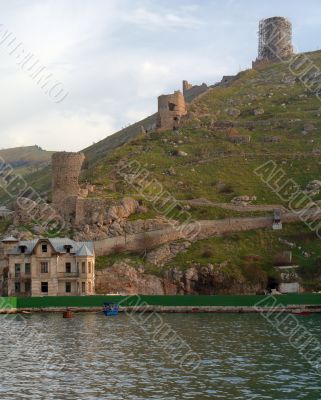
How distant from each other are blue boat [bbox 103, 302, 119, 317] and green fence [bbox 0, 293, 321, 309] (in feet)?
9.76

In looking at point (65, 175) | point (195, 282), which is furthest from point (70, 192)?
point (195, 282)

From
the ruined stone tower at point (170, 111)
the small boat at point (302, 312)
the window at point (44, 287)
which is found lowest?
the small boat at point (302, 312)

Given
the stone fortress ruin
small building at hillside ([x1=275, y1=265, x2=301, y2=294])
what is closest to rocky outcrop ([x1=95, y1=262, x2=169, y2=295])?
the stone fortress ruin

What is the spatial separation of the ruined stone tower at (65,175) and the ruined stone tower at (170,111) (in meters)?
40.5

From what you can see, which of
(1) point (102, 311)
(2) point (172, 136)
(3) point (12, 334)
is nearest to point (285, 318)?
(1) point (102, 311)

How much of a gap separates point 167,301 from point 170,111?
74509mm

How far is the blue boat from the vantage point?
316 feet

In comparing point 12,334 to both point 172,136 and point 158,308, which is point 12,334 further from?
point 172,136

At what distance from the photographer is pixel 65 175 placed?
128250mm

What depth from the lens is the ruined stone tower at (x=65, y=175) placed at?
418ft

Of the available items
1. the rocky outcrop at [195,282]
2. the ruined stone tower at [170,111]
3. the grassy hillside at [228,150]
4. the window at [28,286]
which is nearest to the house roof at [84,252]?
the rocky outcrop at [195,282]

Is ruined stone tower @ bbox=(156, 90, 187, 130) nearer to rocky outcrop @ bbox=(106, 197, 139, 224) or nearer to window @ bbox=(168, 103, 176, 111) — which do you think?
window @ bbox=(168, 103, 176, 111)

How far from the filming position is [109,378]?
4800 centimetres

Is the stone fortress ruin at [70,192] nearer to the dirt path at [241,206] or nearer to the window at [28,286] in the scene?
the window at [28,286]
